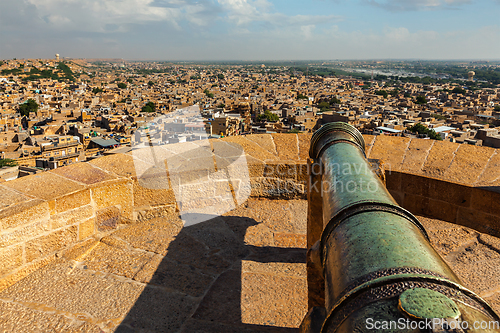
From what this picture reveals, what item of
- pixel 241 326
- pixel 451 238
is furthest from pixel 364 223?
pixel 451 238

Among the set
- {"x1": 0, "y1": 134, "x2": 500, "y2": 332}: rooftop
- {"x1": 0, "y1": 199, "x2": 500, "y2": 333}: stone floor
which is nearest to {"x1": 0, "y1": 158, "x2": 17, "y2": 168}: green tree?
{"x1": 0, "y1": 134, "x2": 500, "y2": 332}: rooftop

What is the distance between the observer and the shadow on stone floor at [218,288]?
4.29 ft

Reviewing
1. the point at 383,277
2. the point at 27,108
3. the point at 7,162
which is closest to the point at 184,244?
the point at 383,277

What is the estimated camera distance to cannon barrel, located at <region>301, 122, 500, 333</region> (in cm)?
51

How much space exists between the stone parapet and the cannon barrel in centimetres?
123

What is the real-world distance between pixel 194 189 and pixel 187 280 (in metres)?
0.73

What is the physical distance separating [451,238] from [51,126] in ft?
104

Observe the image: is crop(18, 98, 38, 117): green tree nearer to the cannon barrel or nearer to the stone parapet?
the stone parapet

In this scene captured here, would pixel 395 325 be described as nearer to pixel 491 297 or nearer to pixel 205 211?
pixel 491 297

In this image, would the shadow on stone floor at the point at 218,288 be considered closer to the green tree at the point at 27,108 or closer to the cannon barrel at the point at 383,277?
the cannon barrel at the point at 383,277

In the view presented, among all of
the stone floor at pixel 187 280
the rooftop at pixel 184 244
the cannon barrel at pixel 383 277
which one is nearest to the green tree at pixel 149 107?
the rooftop at pixel 184 244

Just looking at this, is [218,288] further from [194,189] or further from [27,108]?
[27,108]

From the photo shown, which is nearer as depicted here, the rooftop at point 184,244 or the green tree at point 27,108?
the rooftop at point 184,244

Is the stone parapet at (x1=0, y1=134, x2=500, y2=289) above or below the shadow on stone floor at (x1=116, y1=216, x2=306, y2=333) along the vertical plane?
above
